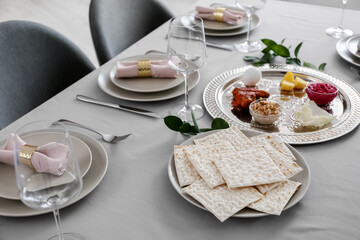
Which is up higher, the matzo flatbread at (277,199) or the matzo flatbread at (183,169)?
the matzo flatbread at (183,169)

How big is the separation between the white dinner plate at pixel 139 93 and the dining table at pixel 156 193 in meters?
0.01

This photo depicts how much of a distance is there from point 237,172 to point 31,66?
1021mm

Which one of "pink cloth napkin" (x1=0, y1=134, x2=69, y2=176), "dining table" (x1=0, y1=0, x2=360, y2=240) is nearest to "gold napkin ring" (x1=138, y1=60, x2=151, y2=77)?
"dining table" (x1=0, y1=0, x2=360, y2=240)

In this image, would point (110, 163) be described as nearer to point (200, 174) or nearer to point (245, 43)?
point (200, 174)

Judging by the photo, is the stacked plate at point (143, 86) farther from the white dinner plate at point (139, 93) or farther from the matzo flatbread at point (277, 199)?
the matzo flatbread at point (277, 199)

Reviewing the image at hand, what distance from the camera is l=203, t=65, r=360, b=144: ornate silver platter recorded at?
1194 millimetres

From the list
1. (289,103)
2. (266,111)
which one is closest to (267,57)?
(289,103)

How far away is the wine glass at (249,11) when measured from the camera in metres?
1.63

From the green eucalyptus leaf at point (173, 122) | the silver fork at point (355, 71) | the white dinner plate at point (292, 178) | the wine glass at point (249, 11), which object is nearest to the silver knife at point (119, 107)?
the green eucalyptus leaf at point (173, 122)

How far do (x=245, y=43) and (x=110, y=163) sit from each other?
0.83m

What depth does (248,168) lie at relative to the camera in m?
0.98

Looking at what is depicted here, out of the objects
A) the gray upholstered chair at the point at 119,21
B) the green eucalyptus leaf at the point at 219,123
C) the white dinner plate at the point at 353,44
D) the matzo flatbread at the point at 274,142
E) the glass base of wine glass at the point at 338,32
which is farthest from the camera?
the gray upholstered chair at the point at 119,21

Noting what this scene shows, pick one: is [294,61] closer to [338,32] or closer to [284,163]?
[338,32]

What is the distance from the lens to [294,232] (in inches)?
35.4
